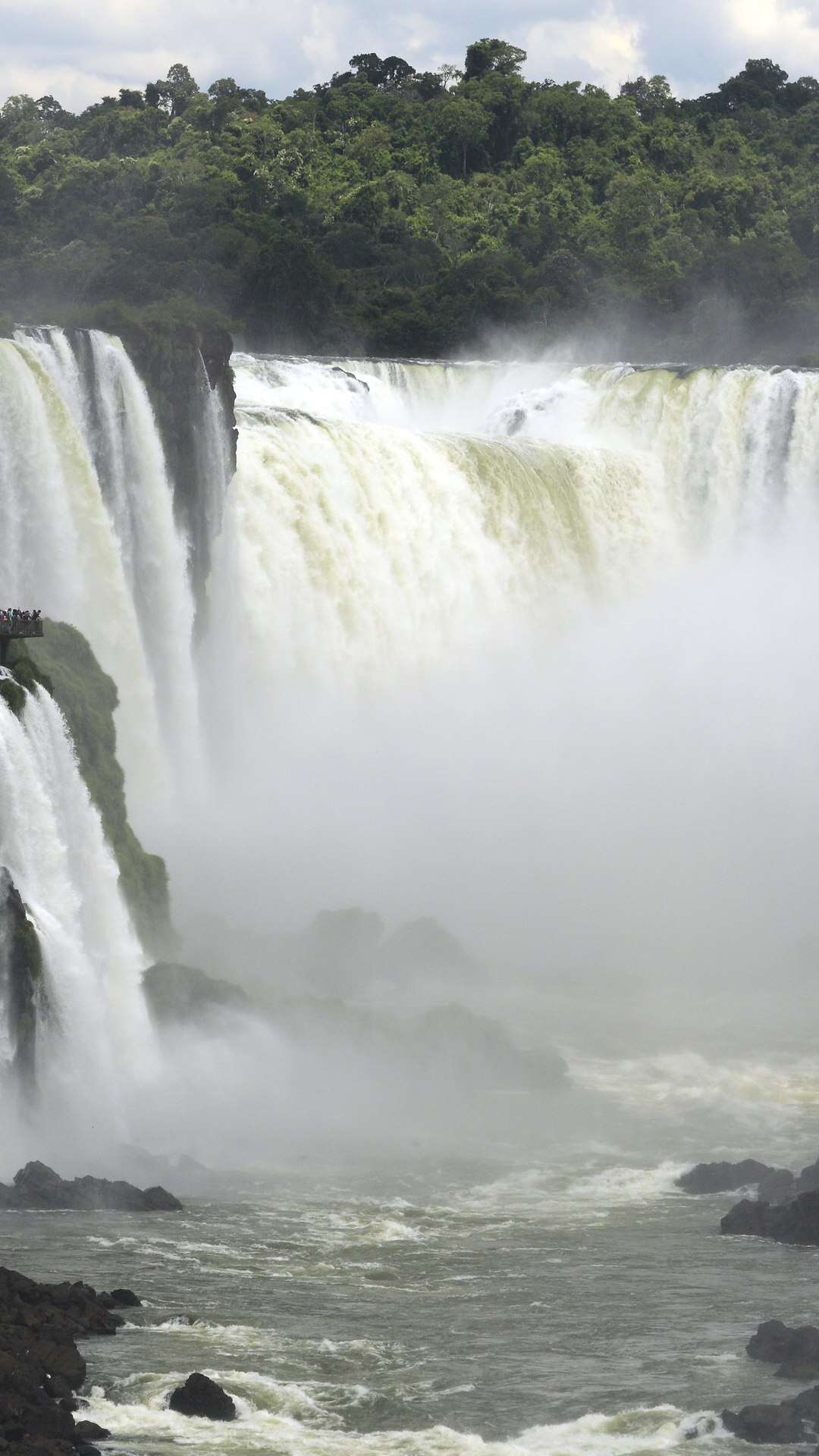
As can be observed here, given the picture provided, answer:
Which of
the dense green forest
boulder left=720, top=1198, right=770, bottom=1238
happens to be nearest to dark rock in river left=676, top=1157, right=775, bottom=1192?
boulder left=720, top=1198, right=770, bottom=1238

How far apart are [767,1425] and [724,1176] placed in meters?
9.28

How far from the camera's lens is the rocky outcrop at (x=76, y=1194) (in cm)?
2972

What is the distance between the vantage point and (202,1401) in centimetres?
2342

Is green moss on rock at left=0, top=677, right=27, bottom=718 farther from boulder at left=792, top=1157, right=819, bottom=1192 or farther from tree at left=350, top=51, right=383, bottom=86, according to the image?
tree at left=350, top=51, right=383, bottom=86

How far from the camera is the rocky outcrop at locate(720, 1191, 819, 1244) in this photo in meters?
30.1

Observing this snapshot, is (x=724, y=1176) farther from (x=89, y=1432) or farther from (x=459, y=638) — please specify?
(x=459, y=638)

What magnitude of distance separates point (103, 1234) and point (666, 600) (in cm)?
3874

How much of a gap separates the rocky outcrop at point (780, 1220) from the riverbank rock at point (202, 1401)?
911 centimetres

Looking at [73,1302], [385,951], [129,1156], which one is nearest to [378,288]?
[385,951]

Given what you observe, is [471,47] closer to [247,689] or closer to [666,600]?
[666,600]

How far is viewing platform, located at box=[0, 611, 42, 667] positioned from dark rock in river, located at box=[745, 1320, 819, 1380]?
49.1ft

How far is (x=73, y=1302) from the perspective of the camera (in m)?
25.3

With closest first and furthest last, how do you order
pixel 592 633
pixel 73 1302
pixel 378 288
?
pixel 73 1302 < pixel 592 633 < pixel 378 288

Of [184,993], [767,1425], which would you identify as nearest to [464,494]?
[184,993]
